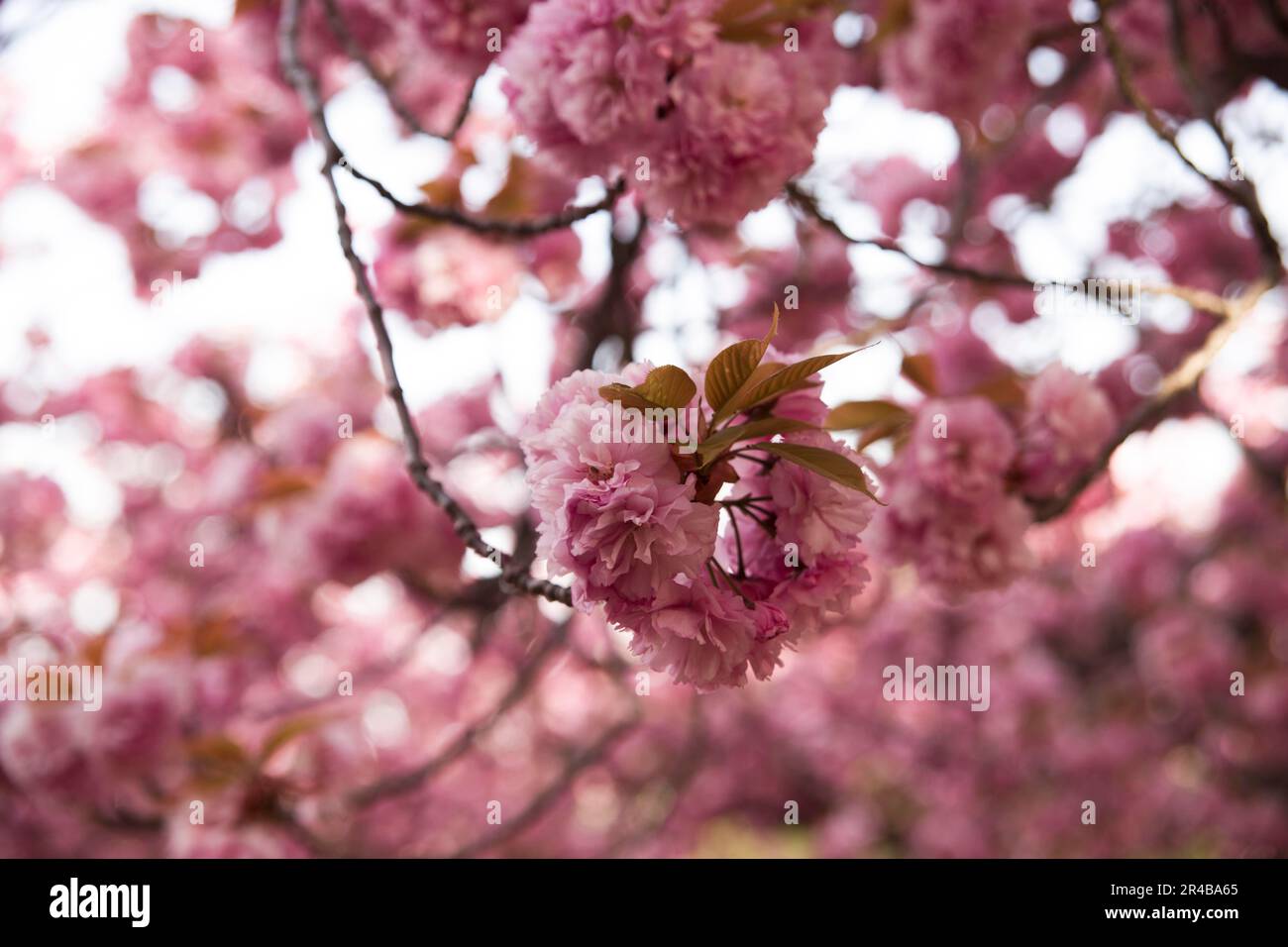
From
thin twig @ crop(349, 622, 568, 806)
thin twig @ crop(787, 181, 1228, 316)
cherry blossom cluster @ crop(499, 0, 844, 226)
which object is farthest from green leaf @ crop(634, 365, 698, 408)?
thin twig @ crop(349, 622, 568, 806)

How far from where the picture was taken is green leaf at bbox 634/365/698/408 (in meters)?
0.60

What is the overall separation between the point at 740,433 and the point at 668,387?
2.4 inches

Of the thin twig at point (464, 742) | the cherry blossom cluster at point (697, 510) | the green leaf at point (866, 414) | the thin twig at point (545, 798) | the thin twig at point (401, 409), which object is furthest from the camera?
the thin twig at point (545, 798)

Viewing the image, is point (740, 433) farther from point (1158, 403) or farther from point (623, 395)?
point (1158, 403)

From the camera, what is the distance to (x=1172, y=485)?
568 cm

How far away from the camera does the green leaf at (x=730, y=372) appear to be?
0.62 metres

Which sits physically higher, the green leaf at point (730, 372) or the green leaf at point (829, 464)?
the green leaf at point (730, 372)

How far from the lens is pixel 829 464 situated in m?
0.61

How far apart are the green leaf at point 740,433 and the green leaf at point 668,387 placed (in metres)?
0.04

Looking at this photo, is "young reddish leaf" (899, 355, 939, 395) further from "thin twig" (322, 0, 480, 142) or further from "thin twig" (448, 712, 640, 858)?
"thin twig" (448, 712, 640, 858)

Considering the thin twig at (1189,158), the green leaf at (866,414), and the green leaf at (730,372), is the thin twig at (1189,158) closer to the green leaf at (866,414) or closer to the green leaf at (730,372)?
the green leaf at (866,414)

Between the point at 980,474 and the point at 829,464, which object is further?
the point at 980,474

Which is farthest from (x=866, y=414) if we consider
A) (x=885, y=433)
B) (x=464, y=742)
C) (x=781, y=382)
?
(x=464, y=742)

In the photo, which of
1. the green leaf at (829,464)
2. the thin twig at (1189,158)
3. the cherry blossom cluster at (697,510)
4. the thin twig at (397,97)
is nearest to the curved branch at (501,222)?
the thin twig at (397,97)
